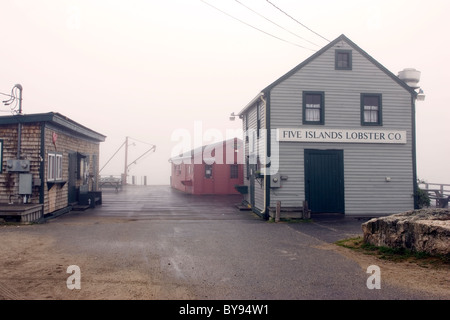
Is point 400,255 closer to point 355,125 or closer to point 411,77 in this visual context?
point 355,125

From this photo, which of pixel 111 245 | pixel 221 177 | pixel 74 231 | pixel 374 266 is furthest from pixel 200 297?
pixel 221 177

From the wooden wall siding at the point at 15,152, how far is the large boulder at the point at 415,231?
1257cm

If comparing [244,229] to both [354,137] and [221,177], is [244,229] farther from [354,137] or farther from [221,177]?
[221,177]

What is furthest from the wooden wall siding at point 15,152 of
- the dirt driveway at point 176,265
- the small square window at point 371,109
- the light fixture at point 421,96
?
the light fixture at point 421,96

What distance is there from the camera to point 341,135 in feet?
54.5

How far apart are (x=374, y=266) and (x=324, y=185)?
8.58 m

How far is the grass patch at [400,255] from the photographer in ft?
26.3

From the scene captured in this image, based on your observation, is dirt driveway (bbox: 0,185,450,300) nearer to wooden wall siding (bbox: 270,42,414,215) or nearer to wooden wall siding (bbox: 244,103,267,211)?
wooden wall siding (bbox: 244,103,267,211)

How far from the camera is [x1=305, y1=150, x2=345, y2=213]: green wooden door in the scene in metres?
16.5

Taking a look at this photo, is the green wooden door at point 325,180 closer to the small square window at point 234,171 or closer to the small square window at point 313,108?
the small square window at point 313,108

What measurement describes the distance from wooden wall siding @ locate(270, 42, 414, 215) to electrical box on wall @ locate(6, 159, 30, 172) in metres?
10.4

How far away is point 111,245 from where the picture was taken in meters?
10.2

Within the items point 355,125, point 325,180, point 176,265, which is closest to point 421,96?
point 355,125

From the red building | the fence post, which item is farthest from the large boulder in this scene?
the red building
